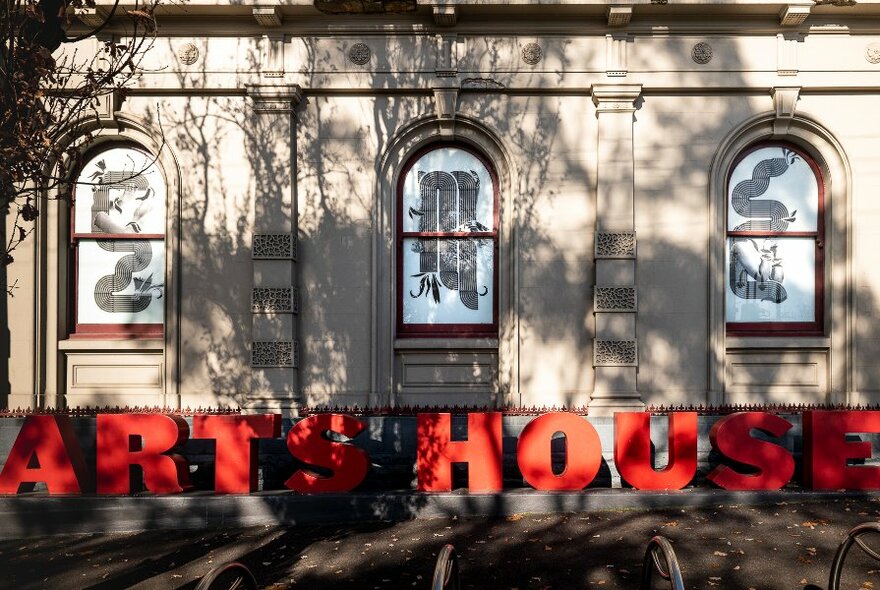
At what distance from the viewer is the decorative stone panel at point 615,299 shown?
12469mm

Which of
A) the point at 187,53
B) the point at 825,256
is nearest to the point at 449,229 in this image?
the point at 187,53

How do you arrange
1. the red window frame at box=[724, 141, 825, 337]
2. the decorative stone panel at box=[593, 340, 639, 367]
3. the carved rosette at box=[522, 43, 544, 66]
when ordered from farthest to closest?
the red window frame at box=[724, 141, 825, 337]
the carved rosette at box=[522, 43, 544, 66]
the decorative stone panel at box=[593, 340, 639, 367]

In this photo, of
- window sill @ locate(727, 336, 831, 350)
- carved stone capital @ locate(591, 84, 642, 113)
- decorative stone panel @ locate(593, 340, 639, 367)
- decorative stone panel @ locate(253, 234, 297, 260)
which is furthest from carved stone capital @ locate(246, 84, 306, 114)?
window sill @ locate(727, 336, 831, 350)

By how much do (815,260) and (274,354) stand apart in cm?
1002

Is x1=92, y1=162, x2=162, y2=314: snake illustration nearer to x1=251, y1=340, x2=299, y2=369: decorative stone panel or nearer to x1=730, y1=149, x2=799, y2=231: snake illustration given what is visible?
x1=251, y1=340, x2=299, y2=369: decorative stone panel

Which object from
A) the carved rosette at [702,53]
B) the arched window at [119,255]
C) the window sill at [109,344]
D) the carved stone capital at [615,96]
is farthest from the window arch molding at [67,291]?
the carved rosette at [702,53]

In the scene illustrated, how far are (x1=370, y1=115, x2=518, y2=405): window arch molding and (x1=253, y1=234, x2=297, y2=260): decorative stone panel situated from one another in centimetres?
152

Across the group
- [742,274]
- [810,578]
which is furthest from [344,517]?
[742,274]

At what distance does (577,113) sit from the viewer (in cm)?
1279

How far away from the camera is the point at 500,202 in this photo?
12977mm

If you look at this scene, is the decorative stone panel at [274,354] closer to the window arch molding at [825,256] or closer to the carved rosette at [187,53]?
the carved rosette at [187,53]

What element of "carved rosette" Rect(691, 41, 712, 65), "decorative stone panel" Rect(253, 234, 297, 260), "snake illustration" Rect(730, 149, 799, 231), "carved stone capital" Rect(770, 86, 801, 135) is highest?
"carved rosette" Rect(691, 41, 712, 65)

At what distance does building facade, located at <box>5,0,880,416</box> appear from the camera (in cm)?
1262

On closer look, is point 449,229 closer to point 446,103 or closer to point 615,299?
point 446,103
